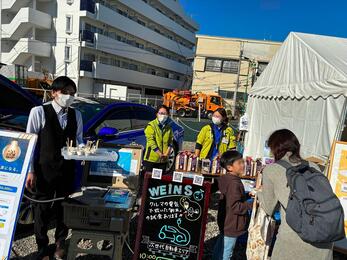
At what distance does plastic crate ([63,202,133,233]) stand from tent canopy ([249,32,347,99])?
399 centimetres

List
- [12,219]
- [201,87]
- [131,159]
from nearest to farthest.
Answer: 1. [12,219]
2. [131,159]
3. [201,87]

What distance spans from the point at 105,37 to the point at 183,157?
32.1m

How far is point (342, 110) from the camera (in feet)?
16.6

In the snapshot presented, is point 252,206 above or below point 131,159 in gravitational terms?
below

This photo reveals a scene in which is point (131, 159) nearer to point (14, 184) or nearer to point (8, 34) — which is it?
point (14, 184)

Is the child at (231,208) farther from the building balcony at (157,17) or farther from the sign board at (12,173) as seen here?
the building balcony at (157,17)

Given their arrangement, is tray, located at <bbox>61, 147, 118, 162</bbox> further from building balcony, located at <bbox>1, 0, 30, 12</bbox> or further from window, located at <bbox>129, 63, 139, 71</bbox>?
window, located at <bbox>129, 63, 139, 71</bbox>

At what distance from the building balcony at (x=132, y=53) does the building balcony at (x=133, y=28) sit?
1.70m

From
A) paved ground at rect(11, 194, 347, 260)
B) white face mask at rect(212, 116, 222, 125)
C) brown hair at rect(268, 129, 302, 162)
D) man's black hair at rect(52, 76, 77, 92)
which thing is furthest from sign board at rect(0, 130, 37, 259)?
white face mask at rect(212, 116, 222, 125)

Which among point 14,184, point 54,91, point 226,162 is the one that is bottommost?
point 14,184

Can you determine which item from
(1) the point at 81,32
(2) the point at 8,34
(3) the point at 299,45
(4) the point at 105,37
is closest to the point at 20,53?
(2) the point at 8,34

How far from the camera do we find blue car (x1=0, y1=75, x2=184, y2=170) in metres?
3.77

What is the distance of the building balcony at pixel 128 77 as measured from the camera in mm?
33219

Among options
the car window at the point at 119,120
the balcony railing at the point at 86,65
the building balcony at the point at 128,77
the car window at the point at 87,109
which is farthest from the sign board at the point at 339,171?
the balcony railing at the point at 86,65
